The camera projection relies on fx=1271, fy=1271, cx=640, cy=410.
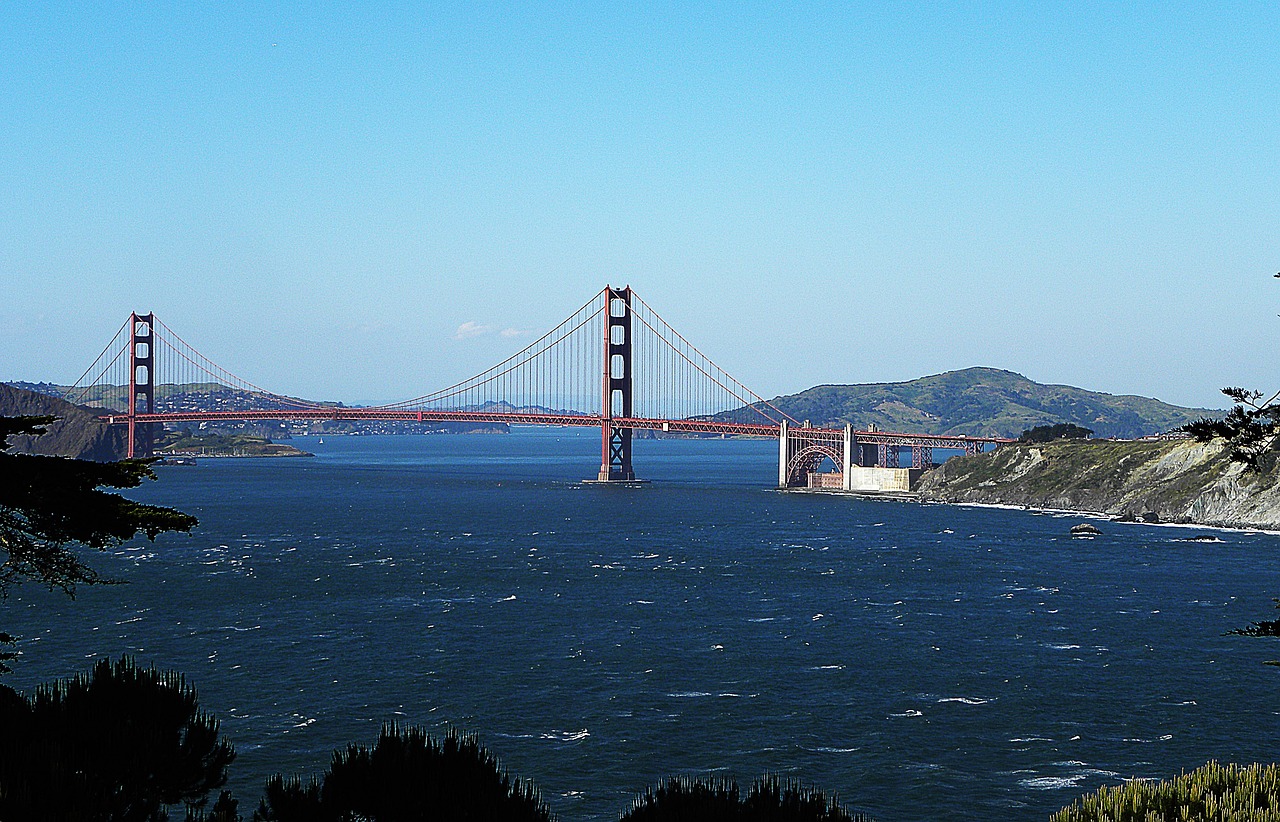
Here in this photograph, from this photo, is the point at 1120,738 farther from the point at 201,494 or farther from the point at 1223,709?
the point at 201,494

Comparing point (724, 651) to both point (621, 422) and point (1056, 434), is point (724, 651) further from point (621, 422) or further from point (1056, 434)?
point (1056, 434)

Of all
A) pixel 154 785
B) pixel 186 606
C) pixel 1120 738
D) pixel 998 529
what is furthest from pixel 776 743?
pixel 998 529

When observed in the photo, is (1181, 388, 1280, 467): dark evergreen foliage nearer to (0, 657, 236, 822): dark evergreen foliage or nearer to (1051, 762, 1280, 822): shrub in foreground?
(1051, 762, 1280, 822): shrub in foreground

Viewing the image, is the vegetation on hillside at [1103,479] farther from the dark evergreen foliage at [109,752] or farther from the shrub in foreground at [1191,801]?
the dark evergreen foliage at [109,752]

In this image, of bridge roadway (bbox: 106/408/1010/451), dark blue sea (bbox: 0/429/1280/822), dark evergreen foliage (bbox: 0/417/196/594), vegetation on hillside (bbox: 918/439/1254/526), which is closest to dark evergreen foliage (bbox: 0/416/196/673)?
dark evergreen foliage (bbox: 0/417/196/594)

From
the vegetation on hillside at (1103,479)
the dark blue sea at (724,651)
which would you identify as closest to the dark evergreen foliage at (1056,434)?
the vegetation on hillside at (1103,479)

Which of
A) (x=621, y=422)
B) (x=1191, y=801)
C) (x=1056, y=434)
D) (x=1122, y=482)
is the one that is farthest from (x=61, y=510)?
(x=1056, y=434)
